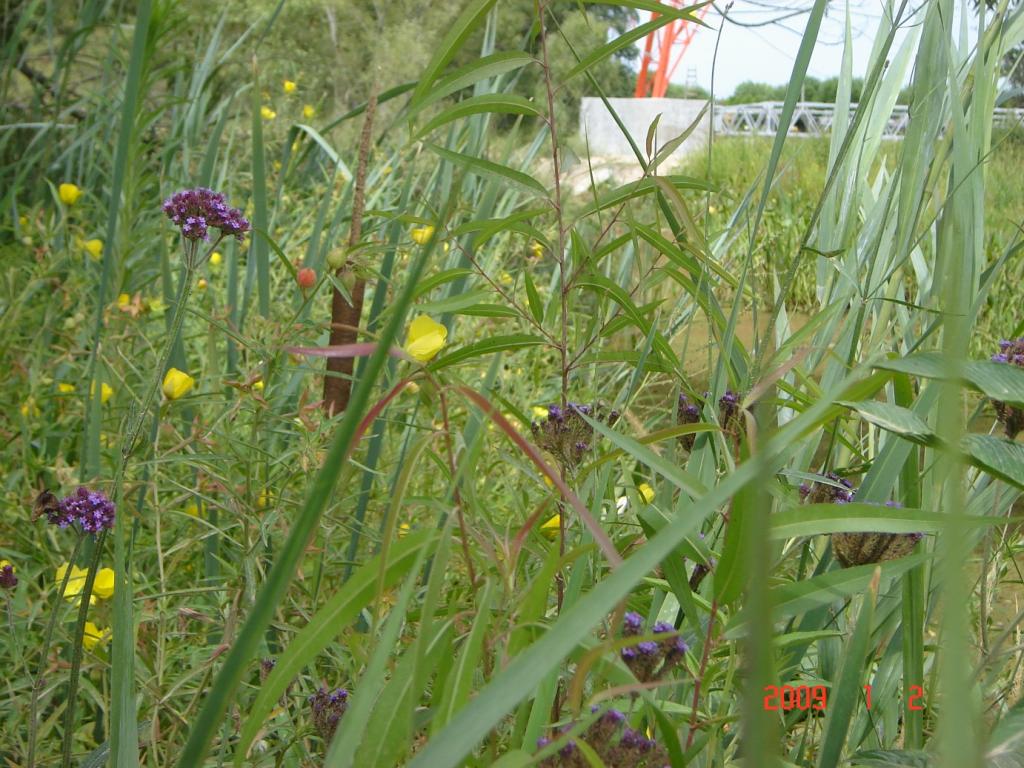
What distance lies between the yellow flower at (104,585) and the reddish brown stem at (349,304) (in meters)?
0.29

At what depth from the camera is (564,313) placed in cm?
73

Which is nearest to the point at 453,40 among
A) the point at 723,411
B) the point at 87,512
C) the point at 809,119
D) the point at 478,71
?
the point at 478,71

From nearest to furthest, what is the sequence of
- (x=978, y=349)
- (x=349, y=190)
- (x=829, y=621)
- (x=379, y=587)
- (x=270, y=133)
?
(x=379, y=587)
(x=829, y=621)
(x=349, y=190)
(x=978, y=349)
(x=270, y=133)

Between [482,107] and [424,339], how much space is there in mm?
313

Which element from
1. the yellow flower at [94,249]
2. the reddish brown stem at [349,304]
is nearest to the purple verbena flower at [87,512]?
the reddish brown stem at [349,304]

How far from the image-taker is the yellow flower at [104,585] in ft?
3.23

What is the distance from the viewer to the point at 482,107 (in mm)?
710

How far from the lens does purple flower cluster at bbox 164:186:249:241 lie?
0.86m

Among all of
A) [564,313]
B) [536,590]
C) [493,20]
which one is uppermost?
[493,20]

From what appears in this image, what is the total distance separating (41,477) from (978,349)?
7.02 ft

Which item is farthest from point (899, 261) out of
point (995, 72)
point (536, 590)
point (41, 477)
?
point (41, 477)

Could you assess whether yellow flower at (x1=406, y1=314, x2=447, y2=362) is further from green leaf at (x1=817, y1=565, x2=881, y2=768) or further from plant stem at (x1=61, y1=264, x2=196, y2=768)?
green leaf at (x1=817, y1=565, x2=881, y2=768)

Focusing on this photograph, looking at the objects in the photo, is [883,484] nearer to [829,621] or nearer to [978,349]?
[829,621]
